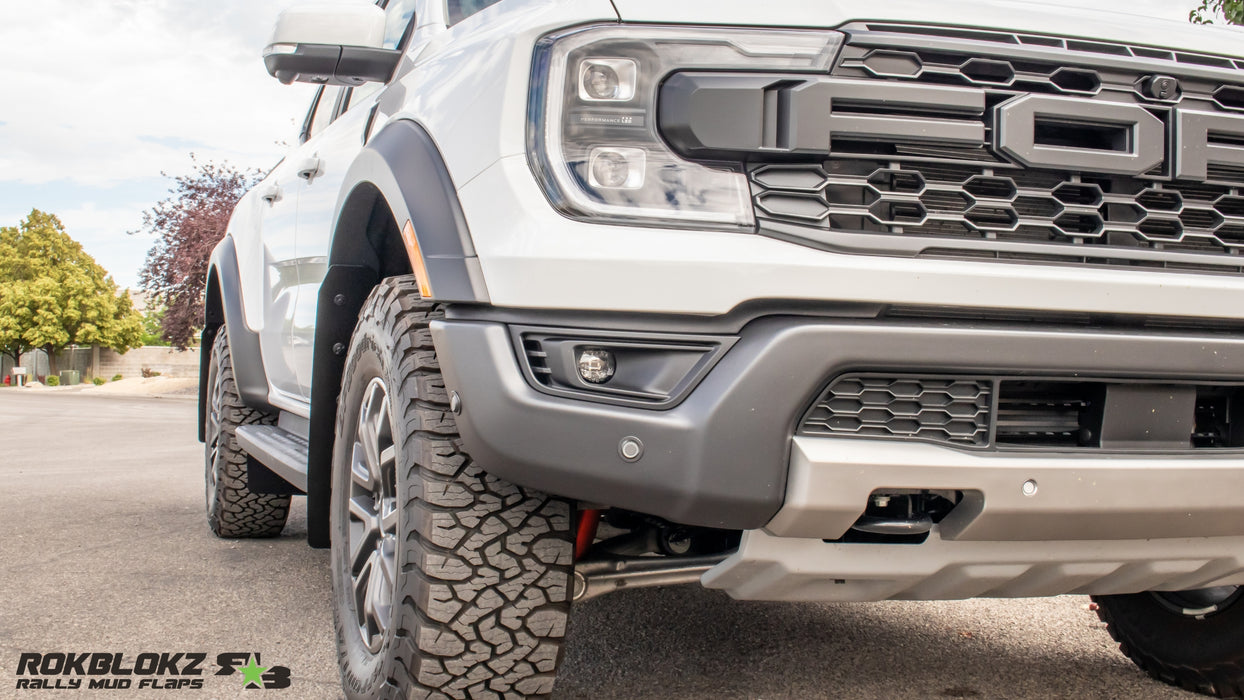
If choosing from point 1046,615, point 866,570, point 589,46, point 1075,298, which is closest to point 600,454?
point 866,570

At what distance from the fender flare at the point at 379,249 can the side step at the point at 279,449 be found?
0.23m

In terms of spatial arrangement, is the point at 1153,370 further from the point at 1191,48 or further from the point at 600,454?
the point at 600,454

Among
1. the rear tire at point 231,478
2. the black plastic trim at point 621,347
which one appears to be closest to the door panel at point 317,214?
the rear tire at point 231,478

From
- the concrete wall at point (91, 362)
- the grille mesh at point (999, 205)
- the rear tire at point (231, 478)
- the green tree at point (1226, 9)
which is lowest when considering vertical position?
the concrete wall at point (91, 362)

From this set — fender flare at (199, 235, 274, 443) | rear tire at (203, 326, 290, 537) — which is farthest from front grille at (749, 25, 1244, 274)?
rear tire at (203, 326, 290, 537)

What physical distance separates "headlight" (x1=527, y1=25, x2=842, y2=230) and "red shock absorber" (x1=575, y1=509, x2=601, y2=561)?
0.75 meters

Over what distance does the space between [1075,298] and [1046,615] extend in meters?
2.25

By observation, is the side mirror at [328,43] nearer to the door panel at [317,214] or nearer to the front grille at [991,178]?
the door panel at [317,214]

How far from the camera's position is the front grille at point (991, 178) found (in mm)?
1768

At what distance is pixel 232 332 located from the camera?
4395mm

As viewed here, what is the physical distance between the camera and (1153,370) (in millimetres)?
1811

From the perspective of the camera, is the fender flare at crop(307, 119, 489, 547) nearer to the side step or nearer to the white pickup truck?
the white pickup truck

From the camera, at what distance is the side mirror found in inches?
100

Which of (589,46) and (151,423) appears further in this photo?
(151,423)
